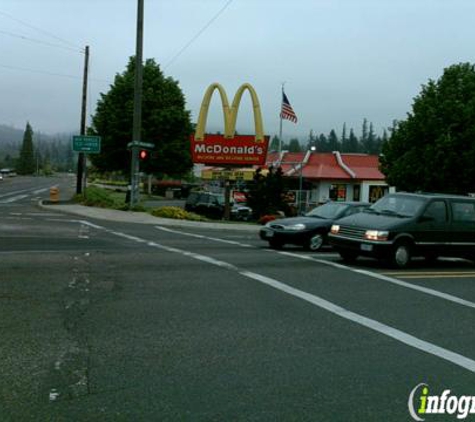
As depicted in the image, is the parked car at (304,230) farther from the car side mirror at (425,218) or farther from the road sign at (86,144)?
the road sign at (86,144)

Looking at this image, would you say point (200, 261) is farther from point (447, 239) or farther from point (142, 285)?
point (447, 239)

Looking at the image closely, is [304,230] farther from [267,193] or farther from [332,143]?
[332,143]

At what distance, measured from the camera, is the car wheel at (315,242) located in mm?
16344

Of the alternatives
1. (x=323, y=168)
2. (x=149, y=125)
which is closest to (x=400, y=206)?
(x=149, y=125)

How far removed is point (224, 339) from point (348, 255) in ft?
25.4

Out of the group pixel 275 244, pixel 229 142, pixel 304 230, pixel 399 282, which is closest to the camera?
pixel 399 282

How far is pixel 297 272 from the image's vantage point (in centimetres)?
1209

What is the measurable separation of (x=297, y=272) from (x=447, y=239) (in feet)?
13.4

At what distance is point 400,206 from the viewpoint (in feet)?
46.8

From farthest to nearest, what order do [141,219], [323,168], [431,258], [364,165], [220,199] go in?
[364,165] < [323,168] < [220,199] < [141,219] < [431,258]

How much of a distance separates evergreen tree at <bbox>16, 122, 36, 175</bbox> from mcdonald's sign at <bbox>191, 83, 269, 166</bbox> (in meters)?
131

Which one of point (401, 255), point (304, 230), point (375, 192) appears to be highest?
point (375, 192)

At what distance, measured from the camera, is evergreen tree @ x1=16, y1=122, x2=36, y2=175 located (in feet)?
508

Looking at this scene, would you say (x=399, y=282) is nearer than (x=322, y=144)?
Yes
